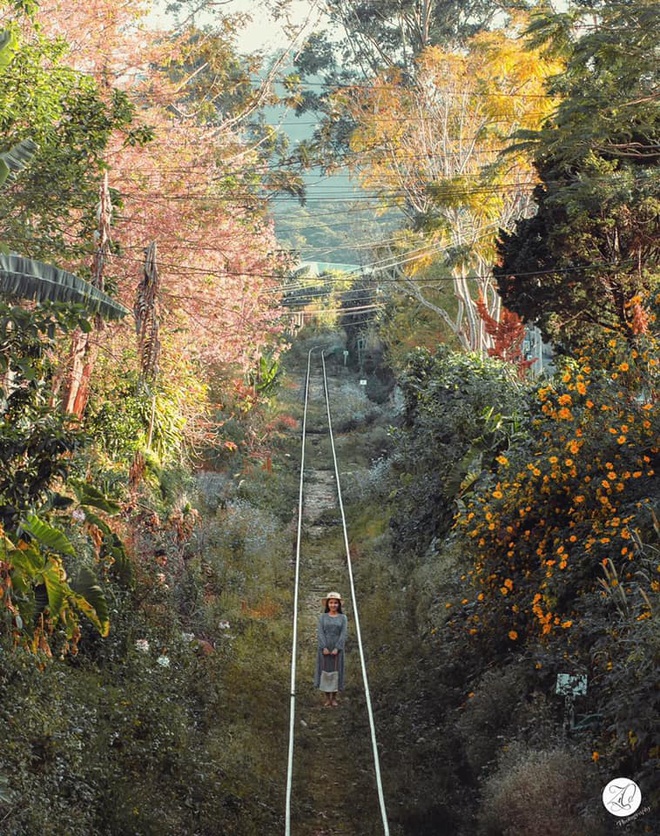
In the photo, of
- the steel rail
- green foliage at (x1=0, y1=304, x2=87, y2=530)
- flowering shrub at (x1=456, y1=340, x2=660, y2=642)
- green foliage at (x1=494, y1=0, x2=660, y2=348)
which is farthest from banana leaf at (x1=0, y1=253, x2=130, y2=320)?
green foliage at (x1=494, y1=0, x2=660, y2=348)

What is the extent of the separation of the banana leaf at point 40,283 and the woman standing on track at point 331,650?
541 centimetres

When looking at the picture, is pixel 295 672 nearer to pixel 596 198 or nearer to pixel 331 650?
pixel 331 650

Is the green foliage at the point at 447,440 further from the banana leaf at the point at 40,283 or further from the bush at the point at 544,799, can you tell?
the banana leaf at the point at 40,283

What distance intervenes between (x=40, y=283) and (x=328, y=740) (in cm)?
689

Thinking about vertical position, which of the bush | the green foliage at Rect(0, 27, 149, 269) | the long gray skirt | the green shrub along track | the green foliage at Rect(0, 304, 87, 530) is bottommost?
the green shrub along track

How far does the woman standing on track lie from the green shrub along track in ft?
1.22

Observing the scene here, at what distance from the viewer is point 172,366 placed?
21.3 metres

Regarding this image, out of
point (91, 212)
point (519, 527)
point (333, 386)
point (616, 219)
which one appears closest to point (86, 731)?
point (519, 527)

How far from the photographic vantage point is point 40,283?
10.6 metres

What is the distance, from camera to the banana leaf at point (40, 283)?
34.3 ft

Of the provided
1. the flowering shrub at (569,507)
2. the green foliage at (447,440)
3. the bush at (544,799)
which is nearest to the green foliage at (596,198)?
the green foliage at (447,440)

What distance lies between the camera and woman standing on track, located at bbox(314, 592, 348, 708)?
542 inches

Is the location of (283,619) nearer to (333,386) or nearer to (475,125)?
(475,125)

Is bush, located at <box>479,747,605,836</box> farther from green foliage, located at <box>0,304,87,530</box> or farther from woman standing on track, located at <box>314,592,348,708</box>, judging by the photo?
green foliage, located at <box>0,304,87,530</box>
